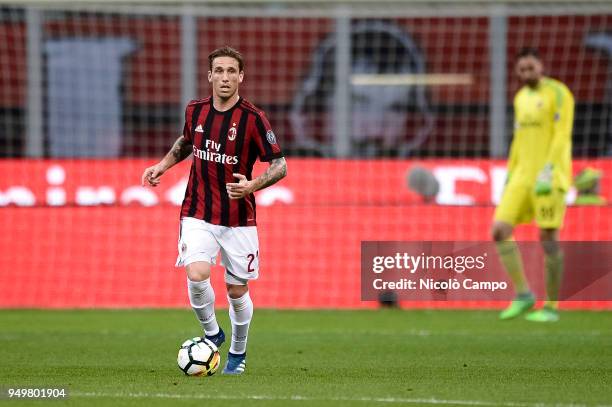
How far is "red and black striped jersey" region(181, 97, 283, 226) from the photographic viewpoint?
24.5 ft

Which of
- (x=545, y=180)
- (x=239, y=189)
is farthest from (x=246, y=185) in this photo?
(x=545, y=180)

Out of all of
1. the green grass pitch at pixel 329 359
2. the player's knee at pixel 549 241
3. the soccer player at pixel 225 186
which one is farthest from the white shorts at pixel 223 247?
the player's knee at pixel 549 241

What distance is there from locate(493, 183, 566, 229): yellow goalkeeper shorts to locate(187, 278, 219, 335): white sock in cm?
423

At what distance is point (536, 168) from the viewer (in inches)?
441

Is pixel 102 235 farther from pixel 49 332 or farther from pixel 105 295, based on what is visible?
pixel 49 332

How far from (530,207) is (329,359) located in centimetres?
353

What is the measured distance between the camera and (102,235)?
525 inches

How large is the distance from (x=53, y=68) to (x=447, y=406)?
12465 millimetres

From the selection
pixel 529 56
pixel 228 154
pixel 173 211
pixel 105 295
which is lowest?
pixel 105 295

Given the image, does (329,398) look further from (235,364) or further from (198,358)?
(235,364)

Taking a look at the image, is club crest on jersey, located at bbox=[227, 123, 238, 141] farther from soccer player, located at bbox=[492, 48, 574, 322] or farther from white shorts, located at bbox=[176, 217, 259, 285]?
soccer player, located at bbox=[492, 48, 574, 322]

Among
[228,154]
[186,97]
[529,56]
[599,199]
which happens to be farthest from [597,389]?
[186,97]

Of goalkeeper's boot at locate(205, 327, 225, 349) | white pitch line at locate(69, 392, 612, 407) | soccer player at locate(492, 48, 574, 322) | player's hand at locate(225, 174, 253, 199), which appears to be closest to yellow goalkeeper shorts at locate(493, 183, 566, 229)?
soccer player at locate(492, 48, 574, 322)

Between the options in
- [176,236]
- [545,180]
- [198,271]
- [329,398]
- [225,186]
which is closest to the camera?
[329,398]
